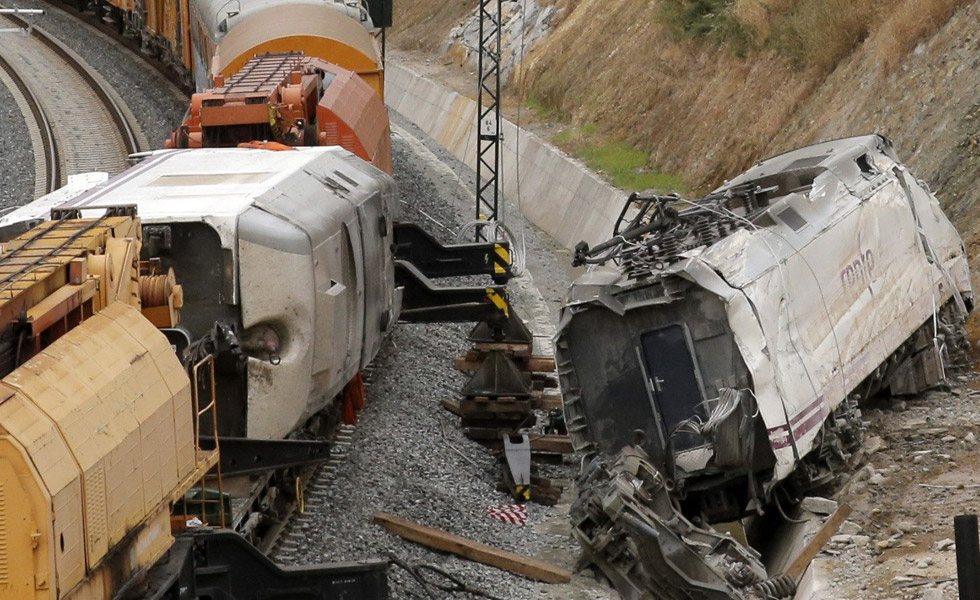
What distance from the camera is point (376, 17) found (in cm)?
2561

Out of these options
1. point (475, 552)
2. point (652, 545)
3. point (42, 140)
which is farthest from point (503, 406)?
point (42, 140)

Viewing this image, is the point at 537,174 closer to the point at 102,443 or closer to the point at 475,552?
the point at 475,552

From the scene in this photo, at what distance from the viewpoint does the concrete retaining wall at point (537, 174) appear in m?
27.9

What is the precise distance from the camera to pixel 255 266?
1105 cm

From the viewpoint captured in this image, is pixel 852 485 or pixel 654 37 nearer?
pixel 852 485

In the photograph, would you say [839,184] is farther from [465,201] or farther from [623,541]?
[465,201]

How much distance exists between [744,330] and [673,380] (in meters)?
0.86

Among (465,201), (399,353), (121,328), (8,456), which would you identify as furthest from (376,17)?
(8,456)

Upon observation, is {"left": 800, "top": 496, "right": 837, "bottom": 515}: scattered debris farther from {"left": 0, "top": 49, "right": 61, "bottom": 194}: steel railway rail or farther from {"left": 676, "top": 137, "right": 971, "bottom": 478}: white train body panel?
{"left": 0, "top": 49, "right": 61, "bottom": 194}: steel railway rail

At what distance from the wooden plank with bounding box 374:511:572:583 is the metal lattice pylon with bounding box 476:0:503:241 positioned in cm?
932

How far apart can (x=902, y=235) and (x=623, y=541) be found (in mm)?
5319

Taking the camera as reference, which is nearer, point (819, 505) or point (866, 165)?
point (819, 505)

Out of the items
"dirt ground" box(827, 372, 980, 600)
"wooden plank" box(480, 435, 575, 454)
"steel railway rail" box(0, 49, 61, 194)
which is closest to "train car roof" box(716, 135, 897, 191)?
"dirt ground" box(827, 372, 980, 600)

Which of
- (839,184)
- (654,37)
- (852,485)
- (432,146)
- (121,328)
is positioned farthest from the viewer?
(432,146)
